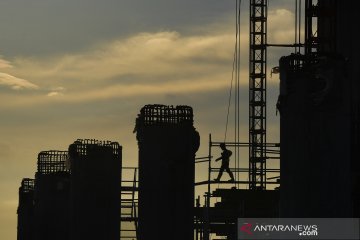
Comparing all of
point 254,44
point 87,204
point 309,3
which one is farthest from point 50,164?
point 254,44

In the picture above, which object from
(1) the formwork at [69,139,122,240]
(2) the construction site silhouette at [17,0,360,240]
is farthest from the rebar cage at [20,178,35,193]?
(1) the formwork at [69,139,122,240]

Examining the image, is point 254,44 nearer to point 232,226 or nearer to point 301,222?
point 232,226

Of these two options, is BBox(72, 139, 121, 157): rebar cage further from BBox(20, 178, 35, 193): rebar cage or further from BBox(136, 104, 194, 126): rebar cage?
BBox(20, 178, 35, 193): rebar cage

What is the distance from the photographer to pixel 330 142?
2602cm

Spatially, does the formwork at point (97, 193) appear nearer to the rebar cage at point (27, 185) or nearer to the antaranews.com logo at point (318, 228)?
the antaranews.com logo at point (318, 228)

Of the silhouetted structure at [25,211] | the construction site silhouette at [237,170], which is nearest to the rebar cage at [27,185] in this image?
the silhouetted structure at [25,211]

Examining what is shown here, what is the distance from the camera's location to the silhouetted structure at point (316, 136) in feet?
85.2

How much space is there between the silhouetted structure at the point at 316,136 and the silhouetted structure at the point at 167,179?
31.8ft

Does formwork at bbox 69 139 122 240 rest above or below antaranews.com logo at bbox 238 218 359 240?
above

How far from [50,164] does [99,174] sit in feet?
69.0

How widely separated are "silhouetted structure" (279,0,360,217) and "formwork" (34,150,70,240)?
1108 inches

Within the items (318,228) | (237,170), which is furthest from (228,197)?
(318,228)

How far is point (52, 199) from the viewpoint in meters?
59.3

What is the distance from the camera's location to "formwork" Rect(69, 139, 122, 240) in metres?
A: 43.8
